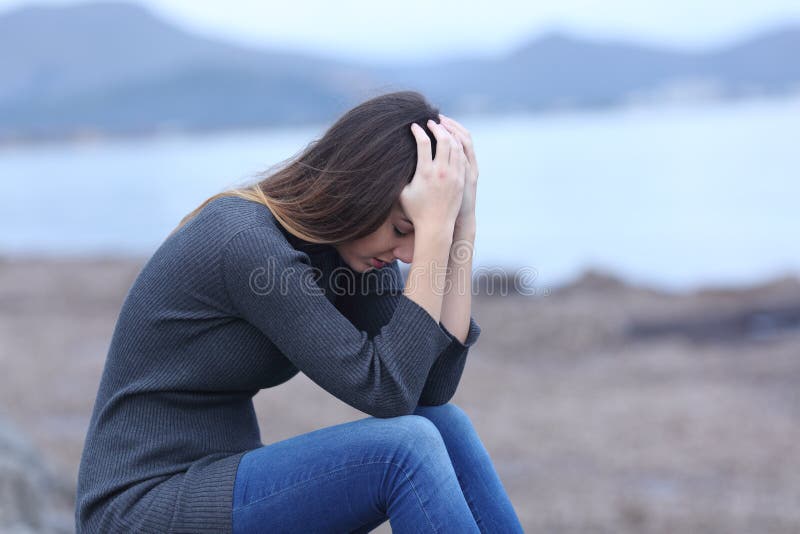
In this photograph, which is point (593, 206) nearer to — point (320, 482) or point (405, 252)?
point (405, 252)

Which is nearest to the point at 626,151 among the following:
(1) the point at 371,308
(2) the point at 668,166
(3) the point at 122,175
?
(2) the point at 668,166

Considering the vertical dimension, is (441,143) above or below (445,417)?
above

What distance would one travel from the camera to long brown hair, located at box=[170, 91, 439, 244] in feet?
6.57

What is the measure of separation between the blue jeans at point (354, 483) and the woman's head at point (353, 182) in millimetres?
432

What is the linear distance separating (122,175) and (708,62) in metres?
82.1

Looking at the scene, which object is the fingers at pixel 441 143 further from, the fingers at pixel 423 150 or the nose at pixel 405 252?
the nose at pixel 405 252

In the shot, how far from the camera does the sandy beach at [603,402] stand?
4.75 meters

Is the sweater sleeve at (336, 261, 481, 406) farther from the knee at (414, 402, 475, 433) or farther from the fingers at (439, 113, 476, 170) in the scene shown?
the fingers at (439, 113, 476, 170)

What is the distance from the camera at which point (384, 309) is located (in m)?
2.32

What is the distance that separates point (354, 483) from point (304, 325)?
1.08 ft

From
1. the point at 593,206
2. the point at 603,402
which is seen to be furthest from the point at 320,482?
the point at 593,206

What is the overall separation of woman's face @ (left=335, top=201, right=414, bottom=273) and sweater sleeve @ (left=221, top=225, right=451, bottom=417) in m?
0.23

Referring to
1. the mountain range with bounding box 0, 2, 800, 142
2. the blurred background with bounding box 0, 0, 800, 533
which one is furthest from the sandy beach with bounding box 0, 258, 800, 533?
the mountain range with bounding box 0, 2, 800, 142

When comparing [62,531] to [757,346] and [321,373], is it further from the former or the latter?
[757,346]
